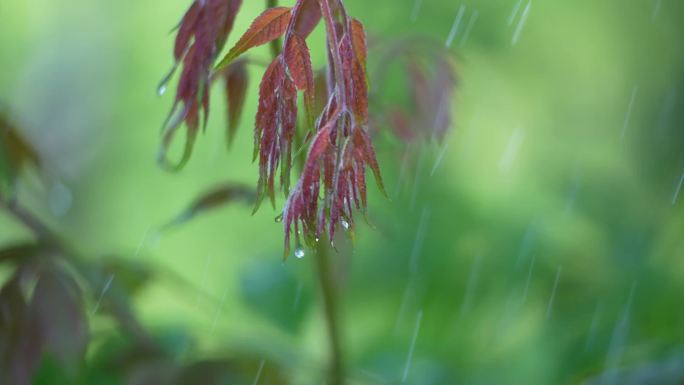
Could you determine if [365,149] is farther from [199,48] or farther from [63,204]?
[63,204]

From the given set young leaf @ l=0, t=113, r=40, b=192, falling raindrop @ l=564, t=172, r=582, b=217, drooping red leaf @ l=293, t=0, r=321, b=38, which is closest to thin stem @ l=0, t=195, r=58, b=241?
young leaf @ l=0, t=113, r=40, b=192

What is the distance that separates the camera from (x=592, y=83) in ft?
8.32

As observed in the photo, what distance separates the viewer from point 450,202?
228cm

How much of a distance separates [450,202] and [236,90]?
1.32m

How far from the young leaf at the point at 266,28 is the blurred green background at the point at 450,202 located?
1.73 feet

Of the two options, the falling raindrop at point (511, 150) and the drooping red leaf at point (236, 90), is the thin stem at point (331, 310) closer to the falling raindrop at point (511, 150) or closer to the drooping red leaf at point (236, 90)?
the drooping red leaf at point (236, 90)

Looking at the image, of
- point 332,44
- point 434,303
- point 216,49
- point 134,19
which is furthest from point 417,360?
point 134,19

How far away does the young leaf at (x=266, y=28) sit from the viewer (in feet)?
2.15

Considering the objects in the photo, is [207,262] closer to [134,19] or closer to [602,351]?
[134,19]

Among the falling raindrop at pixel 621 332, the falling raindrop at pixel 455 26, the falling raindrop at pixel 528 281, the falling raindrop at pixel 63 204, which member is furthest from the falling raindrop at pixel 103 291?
the falling raindrop at pixel 455 26

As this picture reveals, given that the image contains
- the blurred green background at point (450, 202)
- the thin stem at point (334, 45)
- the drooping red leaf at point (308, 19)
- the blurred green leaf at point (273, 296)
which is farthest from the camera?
the blurred green leaf at point (273, 296)

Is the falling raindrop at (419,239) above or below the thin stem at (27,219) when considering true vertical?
below

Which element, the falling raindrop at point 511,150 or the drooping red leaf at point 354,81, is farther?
the falling raindrop at point 511,150

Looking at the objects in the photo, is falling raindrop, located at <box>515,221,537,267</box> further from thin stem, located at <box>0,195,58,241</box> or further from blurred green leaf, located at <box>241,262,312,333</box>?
thin stem, located at <box>0,195,58,241</box>
